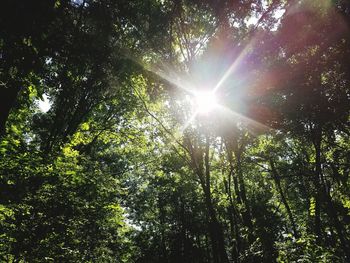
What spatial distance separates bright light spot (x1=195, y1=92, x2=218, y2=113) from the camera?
10614 mm

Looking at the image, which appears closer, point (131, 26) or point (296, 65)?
point (296, 65)

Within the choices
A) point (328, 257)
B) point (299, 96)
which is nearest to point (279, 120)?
point (299, 96)

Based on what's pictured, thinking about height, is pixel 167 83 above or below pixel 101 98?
below

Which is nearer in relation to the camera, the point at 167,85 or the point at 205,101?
the point at 205,101

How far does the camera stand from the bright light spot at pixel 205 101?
34.8 ft

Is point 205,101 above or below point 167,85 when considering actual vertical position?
below

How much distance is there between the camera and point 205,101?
1096 centimetres

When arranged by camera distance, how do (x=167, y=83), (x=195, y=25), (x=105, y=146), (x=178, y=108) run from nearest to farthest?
1. (x=195, y=25)
2. (x=167, y=83)
3. (x=178, y=108)
4. (x=105, y=146)

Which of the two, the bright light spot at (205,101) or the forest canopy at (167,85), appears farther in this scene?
the bright light spot at (205,101)

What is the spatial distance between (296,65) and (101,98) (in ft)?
40.7

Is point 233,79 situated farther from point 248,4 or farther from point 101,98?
point 101,98

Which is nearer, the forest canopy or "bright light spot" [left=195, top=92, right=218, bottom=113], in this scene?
the forest canopy

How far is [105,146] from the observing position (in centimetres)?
2644

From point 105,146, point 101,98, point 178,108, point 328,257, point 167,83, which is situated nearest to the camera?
point 328,257
